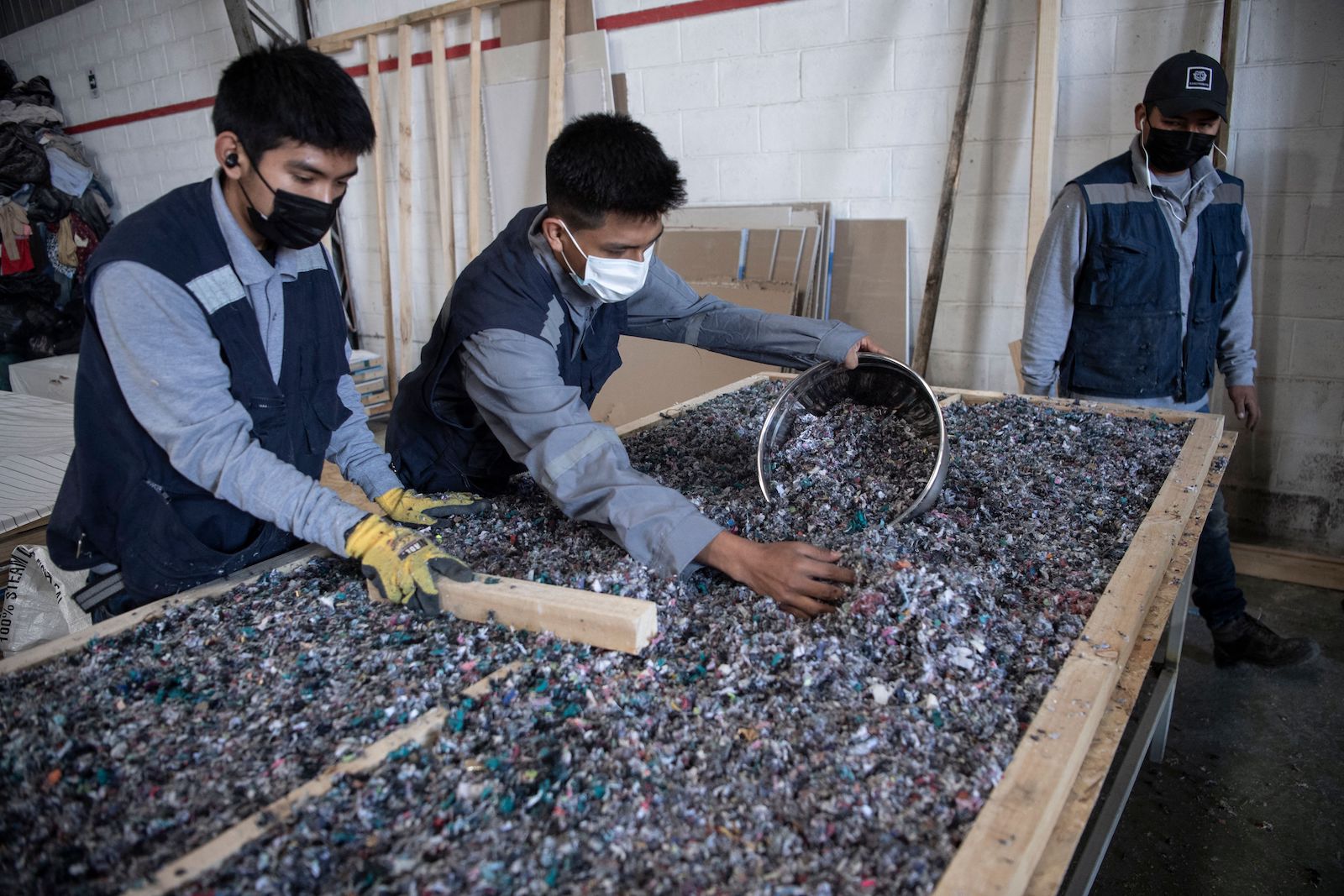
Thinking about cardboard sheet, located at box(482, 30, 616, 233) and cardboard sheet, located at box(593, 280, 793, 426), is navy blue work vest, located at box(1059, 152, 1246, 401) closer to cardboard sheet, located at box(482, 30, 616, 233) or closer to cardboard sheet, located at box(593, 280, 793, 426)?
cardboard sheet, located at box(593, 280, 793, 426)

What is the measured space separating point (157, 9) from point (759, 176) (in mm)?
4735

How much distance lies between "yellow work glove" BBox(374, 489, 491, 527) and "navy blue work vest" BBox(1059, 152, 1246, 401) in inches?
69.3

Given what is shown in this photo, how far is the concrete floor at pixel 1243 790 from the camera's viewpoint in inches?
75.7

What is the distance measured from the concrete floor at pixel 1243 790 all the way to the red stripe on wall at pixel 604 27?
3077 millimetres

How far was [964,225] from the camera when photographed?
11.2ft

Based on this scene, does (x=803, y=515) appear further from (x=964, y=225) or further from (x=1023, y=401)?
(x=964, y=225)

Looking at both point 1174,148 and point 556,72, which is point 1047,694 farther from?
point 556,72

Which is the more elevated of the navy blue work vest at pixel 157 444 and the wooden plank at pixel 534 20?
the wooden plank at pixel 534 20

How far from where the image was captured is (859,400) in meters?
1.91

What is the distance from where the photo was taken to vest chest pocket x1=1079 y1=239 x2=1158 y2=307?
2.28 meters

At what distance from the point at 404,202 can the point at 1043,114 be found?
349 cm

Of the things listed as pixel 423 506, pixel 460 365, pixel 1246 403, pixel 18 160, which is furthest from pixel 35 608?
pixel 18 160

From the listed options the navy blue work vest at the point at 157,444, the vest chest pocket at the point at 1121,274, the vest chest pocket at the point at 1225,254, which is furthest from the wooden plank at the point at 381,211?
the vest chest pocket at the point at 1225,254

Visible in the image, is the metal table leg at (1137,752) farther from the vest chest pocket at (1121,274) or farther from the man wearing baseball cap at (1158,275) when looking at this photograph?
the vest chest pocket at (1121,274)
